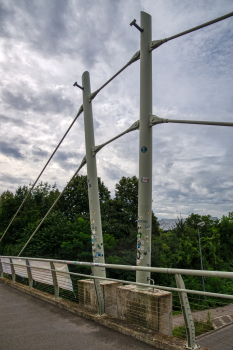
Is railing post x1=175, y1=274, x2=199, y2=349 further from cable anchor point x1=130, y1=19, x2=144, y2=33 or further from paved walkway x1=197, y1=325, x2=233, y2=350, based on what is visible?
cable anchor point x1=130, y1=19, x2=144, y2=33

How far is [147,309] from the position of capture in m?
4.23

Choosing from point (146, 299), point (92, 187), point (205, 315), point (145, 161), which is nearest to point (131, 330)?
point (146, 299)

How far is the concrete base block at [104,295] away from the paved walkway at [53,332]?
450 mm

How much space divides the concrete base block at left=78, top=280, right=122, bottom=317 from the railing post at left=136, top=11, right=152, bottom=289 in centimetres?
52

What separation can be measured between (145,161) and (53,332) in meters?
3.24

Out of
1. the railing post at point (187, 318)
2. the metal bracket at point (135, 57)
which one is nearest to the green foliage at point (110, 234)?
the metal bracket at point (135, 57)

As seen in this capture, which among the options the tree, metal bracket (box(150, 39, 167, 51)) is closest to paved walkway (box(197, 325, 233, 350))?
metal bracket (box(150, 39, 167, 51))

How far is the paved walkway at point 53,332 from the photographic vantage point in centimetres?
360

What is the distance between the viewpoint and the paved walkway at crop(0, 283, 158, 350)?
3.60 metres

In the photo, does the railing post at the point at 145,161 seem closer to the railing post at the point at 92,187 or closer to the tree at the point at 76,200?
the railing post at the point at 92,187

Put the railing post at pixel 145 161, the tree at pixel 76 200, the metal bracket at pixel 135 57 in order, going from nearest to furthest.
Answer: the railing post at pixel 145 161
the metal bracket at pixel 135 57
the tree at pixel 76 200

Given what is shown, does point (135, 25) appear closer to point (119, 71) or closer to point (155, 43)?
point (155, 43)

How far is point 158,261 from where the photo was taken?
22.5m

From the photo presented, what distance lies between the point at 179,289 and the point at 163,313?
106 centimetres
